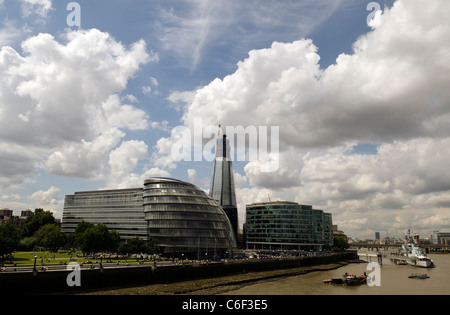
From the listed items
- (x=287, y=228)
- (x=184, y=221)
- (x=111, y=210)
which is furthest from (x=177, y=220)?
(x=287, y=228)

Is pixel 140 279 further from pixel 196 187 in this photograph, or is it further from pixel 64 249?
pixel 64 249

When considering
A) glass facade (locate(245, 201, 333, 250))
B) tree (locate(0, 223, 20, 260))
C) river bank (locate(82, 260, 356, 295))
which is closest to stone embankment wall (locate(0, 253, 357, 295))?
river bank (locate(82, 260, 356, 295))

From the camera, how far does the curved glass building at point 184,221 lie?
10012cm

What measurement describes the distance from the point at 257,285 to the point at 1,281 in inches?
1664

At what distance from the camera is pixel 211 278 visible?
6912 centimetres

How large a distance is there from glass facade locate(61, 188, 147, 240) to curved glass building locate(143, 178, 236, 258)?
1188 cm

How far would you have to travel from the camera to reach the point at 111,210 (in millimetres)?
129375

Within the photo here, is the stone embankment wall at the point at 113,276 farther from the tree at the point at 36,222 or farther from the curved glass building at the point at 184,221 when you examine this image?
the tree at the point at 36,222

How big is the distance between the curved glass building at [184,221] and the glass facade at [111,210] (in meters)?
11.9

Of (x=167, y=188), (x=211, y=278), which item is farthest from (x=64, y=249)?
(x=211, y=278)

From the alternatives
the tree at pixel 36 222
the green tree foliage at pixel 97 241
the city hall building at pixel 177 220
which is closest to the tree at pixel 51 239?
the green tree foliage at pixel 97 241

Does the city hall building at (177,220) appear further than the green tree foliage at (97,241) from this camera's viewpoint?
Yes

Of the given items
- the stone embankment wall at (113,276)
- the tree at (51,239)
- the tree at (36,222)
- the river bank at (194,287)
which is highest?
the tree at (36,222)

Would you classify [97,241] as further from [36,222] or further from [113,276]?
[36,222]
